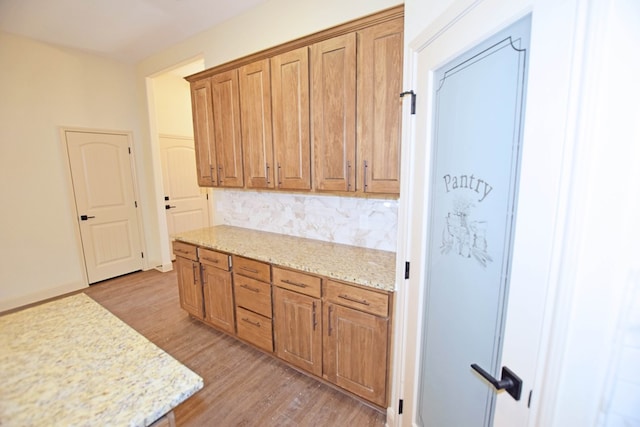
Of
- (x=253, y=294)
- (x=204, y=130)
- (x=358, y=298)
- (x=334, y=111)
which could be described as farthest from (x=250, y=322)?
(x=204, y=130)

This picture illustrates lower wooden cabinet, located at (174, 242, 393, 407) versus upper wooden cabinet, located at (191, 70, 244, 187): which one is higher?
upper wooden cabinet, located at (191, 70, 244, 187)

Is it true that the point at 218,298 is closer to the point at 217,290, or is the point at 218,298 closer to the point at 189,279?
the point at 217,290

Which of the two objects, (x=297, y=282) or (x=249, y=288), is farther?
(x=249, y=288)

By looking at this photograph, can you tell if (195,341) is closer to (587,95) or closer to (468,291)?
(468,291)

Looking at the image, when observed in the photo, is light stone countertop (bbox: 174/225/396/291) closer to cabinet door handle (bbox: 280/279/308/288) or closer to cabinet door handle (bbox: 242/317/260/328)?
cabinet door handle (bbox: 280/279/308/288)

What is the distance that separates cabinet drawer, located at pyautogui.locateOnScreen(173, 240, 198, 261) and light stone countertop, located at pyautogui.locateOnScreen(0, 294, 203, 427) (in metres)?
1.49

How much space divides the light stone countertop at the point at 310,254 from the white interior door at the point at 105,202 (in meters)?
2.06

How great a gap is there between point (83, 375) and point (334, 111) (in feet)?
6.18

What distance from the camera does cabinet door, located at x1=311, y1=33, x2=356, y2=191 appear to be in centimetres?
185

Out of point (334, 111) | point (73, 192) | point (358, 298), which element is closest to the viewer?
point (358, 298)

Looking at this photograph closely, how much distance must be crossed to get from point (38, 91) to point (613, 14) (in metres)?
5.02

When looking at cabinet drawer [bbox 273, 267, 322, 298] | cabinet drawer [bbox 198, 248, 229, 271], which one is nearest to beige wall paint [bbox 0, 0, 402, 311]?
cabinet drawer [bbox 198, 248, 229, 271]

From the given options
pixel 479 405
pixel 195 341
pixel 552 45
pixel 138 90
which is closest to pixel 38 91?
pixel 138 90

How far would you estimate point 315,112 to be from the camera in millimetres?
2029
